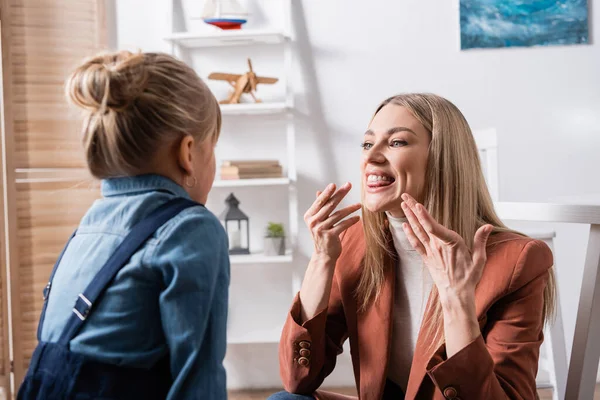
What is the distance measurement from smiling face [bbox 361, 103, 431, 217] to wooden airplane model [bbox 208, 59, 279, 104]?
1740 millimetres

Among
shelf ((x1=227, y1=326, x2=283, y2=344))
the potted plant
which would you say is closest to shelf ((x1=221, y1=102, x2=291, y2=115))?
the potted plant

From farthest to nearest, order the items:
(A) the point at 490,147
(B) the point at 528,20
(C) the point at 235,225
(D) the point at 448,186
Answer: (B) the point at 528,20 → (C) the point at 235,225 → (A) the point at 490,147 → (D) the point at 448,186

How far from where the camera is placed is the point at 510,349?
155cm

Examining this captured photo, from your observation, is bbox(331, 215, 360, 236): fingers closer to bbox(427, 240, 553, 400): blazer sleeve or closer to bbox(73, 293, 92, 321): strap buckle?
bbox(427, 240, 553, 400): blazer sleeve

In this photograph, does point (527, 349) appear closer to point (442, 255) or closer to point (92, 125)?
point (442, 255)

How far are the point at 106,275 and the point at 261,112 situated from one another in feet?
8.08

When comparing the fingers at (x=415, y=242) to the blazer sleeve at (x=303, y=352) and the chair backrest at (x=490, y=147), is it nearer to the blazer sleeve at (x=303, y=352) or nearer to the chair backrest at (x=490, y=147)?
the blazer sleeve at (x=303, y=352)

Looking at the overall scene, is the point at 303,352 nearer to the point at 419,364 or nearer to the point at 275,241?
the point at 419,364

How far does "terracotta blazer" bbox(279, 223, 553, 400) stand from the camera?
58.2 inches

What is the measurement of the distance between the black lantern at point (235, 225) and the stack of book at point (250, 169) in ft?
0.34

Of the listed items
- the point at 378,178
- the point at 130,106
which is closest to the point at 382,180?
the point at 378,178

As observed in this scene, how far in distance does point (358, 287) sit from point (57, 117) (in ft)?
6.30

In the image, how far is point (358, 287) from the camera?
1837 mm

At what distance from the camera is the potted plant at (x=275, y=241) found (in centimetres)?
347
